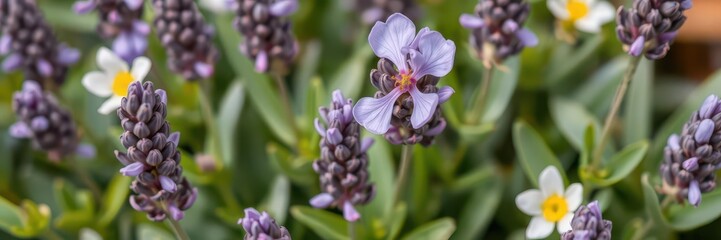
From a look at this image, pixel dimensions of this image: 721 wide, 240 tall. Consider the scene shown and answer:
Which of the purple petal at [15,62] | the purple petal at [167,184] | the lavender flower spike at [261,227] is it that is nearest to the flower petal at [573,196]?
the lavender flower spike at [261,227]

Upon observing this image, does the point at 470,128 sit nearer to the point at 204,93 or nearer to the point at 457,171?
the point at 457,171

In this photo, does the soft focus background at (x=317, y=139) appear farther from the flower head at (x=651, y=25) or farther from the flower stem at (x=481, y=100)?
the flower head at (x=651, y=25)

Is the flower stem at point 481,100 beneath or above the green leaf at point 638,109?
above

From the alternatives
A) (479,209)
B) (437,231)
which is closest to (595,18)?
(479,209)

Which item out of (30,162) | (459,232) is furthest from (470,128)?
(30,162)

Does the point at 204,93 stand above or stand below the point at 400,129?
above

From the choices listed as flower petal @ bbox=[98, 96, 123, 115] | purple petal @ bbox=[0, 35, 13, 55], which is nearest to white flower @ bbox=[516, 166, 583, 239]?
flower petal @ bbox=[98, 96, 123, 115]

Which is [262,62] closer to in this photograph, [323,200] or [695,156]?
[323,200]
